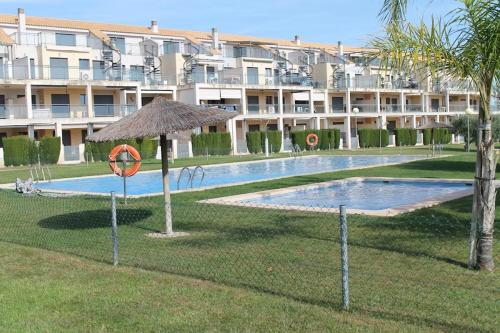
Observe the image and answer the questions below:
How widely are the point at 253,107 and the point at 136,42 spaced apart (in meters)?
12.6

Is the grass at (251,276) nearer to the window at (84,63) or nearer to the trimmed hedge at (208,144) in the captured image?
the trimmed hedge at (208,144)

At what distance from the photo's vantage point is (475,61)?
7121 millimetres

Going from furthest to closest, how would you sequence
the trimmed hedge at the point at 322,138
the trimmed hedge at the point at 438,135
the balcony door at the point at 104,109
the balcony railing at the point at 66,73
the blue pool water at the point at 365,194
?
the trimmed hedge at the point at 438,135, the trimmed hedge at the point at 322,138, the balcony door at the point at 104,109, the balcony railing at the point at 66,73, the blue pool water at the point at 365,194

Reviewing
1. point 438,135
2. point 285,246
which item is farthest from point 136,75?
point 285,246

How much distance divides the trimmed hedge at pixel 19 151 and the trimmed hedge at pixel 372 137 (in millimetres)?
29715

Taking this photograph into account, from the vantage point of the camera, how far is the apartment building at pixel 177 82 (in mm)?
45156

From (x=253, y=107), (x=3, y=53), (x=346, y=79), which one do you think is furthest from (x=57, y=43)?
(x=346, y=79)

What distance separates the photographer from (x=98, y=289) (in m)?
6.95

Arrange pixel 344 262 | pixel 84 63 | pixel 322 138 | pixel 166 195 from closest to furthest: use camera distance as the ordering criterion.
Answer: pixel 344 262 → pixel 166 195 → pixel 84 63 → pixel 322 138

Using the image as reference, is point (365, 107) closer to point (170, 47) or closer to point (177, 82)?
point (170, 47)

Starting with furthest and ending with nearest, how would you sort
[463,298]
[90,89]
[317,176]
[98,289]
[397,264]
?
[90,89], [317,176], [397,264], [98,289], [463,298]

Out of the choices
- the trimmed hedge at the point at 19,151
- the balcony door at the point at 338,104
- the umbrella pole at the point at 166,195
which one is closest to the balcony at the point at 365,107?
the balcony door at the point at 338,104

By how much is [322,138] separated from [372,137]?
6.44 metres

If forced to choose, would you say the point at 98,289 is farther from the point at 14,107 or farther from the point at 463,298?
the point at 14,107
